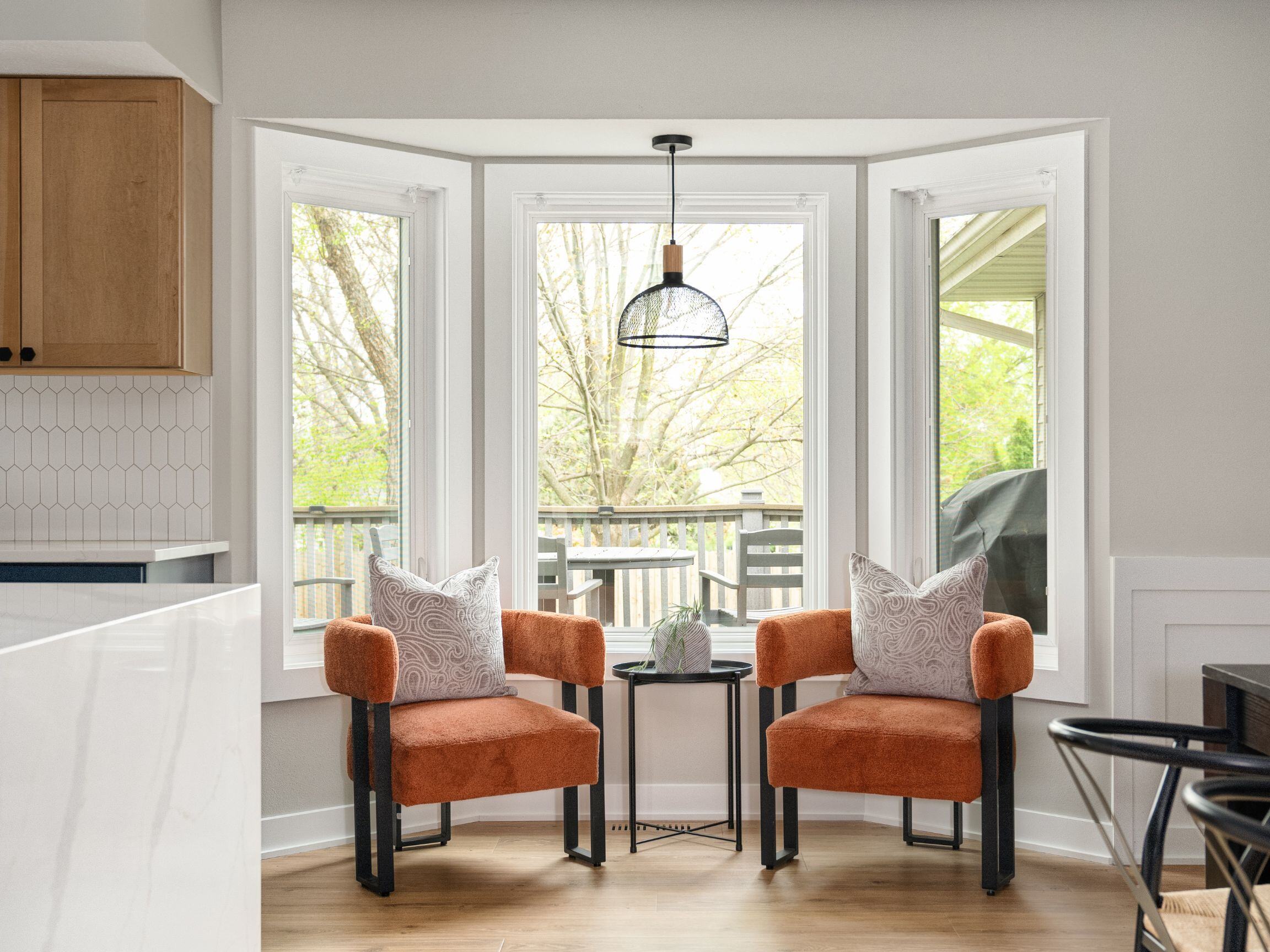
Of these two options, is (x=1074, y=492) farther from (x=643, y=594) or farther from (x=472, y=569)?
(x=472, y=569)

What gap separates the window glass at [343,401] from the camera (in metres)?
3.51

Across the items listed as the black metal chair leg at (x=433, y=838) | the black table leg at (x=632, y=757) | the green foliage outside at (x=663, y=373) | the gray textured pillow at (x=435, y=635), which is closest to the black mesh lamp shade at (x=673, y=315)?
the green foliage outside at (x=663, y=373)

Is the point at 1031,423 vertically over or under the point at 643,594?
over

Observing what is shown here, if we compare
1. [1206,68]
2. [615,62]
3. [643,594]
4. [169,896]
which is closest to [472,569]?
[643,594]

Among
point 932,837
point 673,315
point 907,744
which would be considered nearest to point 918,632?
point 907,744

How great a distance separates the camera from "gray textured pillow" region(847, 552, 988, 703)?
3.18m

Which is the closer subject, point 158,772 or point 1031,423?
point 158,772

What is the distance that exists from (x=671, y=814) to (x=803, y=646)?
0.87 metres

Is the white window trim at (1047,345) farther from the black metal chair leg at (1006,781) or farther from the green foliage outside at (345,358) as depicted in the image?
the green foliage outside at (345,358)

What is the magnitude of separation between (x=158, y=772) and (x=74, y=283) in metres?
2.16

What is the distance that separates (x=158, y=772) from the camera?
1.45 meters

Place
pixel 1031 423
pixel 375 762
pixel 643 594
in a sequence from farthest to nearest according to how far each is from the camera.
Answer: pixel 643 594
pixel 1031 423
pixel 375 762

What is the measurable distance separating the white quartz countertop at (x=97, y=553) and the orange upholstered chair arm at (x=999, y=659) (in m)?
2.29

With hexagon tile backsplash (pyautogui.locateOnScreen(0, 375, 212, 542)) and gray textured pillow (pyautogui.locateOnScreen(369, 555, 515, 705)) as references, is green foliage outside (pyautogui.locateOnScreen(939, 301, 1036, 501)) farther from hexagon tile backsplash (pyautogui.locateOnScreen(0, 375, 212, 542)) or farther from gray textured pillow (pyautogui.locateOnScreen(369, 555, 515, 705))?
hexagon tile backsplash (pyautogui.locateOnScreen(0, 375, 212, 542))
